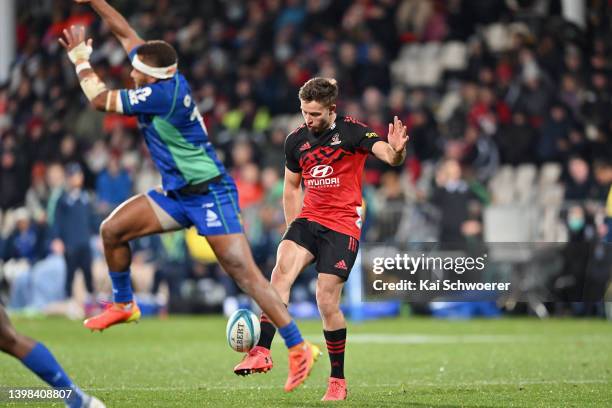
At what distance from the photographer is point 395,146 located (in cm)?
936

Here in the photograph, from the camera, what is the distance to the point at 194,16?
2775cm

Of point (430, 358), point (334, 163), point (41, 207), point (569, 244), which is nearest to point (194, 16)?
point (41, 207)

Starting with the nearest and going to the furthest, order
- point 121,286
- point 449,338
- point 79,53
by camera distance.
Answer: point 79,53 → point 121,286 → point 449,338

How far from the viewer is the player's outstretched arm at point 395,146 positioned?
9344 millimetres

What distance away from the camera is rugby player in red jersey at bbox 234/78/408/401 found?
9.79 m

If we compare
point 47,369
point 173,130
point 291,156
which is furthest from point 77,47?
point 47,369

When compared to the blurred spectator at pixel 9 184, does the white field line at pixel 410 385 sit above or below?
above

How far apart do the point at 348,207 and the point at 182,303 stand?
12.8m

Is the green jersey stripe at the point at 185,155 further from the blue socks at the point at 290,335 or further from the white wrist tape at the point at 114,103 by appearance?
the blue socks at the point at 290,335

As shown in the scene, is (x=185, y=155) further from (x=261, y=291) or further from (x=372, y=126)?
(x=372, y=126)

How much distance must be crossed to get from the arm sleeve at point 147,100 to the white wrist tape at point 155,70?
8cm

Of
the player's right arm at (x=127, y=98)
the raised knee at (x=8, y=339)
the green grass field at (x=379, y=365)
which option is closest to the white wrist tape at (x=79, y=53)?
the player's right arm at (x=127, y=98)

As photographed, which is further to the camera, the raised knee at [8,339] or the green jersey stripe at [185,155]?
the green jersey stripe at [185,155]

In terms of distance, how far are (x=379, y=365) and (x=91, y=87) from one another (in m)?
5.42
